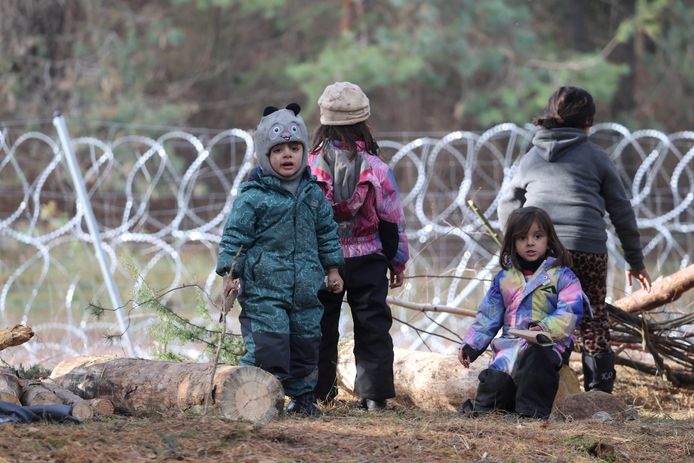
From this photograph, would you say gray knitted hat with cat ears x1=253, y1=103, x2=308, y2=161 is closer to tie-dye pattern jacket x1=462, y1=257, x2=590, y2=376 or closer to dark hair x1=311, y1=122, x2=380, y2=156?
dark hair x1=311, y1=122, x2=380, y2=156

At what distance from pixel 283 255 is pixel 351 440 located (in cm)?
104

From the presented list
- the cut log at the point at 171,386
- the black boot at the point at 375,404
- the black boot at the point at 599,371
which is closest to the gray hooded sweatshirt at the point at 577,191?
the black boot at the point at 599,371

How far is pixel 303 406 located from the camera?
5.29m

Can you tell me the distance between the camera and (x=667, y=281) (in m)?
6.35

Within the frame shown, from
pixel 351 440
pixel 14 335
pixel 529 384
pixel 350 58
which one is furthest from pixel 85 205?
pixel 350 58

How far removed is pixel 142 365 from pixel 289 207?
37.9 inches

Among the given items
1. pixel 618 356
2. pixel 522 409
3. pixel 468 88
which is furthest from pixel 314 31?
pixel 522 409

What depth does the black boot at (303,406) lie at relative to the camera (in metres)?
5.26

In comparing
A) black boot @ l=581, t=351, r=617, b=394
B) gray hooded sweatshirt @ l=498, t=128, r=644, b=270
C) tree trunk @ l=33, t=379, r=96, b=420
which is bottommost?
tree trunk @ l=33, t=379, r=96, b=420

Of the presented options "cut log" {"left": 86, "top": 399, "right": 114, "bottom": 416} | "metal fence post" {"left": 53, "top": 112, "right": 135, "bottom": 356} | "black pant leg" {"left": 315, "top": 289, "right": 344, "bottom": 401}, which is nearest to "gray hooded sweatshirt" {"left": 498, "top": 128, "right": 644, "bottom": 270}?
"black pant leg" {"left": 315, "top": 289, "right": 344, "bottom": 401}

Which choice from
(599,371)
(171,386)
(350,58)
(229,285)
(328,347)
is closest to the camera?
(229,285)

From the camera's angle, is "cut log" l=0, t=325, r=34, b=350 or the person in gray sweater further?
the person in gray sweater

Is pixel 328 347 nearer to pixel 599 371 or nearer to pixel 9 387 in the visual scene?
pixel 599 371

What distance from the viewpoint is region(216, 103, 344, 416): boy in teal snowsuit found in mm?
5078
